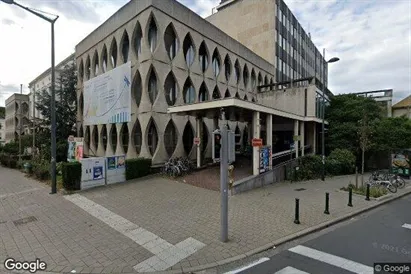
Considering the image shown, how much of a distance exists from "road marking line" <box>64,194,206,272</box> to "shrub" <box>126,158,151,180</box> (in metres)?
5.75

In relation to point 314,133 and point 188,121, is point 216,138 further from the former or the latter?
point 314,133

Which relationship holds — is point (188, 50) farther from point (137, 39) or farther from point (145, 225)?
point (145, 225)

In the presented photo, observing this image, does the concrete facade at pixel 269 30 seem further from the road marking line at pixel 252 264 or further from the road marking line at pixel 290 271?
the road marking line at pixel 290 271

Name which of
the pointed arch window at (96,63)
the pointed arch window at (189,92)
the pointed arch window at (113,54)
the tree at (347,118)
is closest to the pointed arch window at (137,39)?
the pointed arch window at (113,54)

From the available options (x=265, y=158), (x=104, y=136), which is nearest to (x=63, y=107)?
(x=104, y=136)

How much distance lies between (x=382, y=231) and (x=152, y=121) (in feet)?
43.5

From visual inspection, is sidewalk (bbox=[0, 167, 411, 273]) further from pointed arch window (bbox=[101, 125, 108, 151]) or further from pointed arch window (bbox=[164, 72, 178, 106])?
pointed arch window (bbox=[101, 125, 108, 151])

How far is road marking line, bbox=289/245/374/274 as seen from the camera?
4.59 meters

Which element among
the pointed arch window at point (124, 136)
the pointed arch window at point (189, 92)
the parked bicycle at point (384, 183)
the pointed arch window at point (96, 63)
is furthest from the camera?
the pointed arch window at point (96, 63)

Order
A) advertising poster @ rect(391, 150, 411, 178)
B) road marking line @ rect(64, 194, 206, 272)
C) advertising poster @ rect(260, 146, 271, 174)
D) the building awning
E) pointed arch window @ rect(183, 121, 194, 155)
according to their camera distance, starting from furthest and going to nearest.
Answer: pointed arch window @ rect(183, 121, 194, 155)
advertising poster @ rect(391, 150, 411, 178)
advertising poster @ rect(260, 146, 271, 174)
the building awning
road marking line @ rect(64, 194, 206, 272)

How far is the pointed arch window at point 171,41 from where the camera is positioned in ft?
56.4

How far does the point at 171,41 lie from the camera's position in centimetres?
1766

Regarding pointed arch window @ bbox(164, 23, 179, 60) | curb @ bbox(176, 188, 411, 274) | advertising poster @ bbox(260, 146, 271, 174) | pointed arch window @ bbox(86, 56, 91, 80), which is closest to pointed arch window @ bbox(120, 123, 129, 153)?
pointed arch window @ bbox(164, 23, 179, 60)

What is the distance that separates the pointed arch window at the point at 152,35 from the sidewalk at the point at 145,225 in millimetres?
9981
